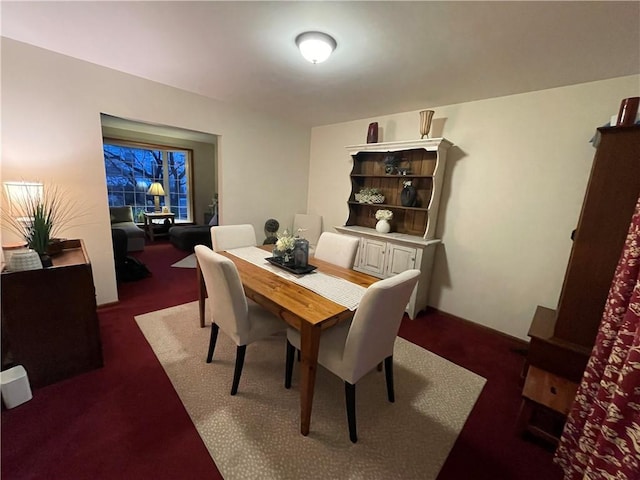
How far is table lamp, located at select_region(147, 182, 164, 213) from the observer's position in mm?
6414

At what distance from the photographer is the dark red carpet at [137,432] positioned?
1251 millimetres

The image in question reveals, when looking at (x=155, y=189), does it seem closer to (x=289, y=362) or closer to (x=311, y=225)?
(x=311, y=225)

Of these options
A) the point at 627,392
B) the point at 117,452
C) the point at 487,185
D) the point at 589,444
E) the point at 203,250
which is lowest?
the point at 117,452

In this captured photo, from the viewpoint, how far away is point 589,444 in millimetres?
1073

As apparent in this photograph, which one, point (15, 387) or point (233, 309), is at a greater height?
point (233, 309)

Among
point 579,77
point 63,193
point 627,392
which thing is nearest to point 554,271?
point 579,77

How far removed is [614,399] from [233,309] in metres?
1.71

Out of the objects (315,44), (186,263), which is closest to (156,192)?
(186,263)

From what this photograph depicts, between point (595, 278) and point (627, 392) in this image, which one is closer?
point (627, 392)

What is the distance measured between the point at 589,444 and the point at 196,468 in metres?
1.77

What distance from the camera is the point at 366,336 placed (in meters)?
1.33

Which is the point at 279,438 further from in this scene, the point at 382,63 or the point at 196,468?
the point at 382,63

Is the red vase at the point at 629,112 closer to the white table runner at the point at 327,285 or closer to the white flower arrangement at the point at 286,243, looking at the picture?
the white table runner at the point at 327,285

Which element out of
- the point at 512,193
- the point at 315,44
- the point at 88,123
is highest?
the point at 315,44
